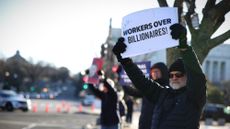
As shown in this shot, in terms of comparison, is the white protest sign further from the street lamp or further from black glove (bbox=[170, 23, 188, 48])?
the street lamp

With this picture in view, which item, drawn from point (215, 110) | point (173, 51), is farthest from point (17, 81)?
point (173, 51)

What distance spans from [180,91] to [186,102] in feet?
0.64

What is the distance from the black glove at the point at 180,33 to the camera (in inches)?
162

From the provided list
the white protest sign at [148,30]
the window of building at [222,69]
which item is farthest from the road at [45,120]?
the window of building at [222,69]

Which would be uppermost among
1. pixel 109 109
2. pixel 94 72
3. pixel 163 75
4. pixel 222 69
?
pixel 222 69

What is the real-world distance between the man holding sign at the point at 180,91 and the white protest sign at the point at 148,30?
22 cm

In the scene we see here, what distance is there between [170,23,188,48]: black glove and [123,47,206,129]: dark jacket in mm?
70

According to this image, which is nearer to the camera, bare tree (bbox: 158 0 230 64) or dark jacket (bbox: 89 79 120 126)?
bare tree (bbox: 158 0 230 64)

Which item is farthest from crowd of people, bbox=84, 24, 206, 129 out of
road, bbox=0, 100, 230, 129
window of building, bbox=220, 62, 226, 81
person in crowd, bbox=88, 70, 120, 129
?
window of building, bbox=220, 62, 226, 81

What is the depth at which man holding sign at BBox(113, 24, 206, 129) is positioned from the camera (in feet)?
13.7

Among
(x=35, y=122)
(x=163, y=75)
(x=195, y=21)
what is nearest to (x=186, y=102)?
(x=163, y=75)

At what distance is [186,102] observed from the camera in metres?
4.32

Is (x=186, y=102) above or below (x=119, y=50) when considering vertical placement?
below

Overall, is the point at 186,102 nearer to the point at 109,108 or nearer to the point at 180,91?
the point at 180,91
